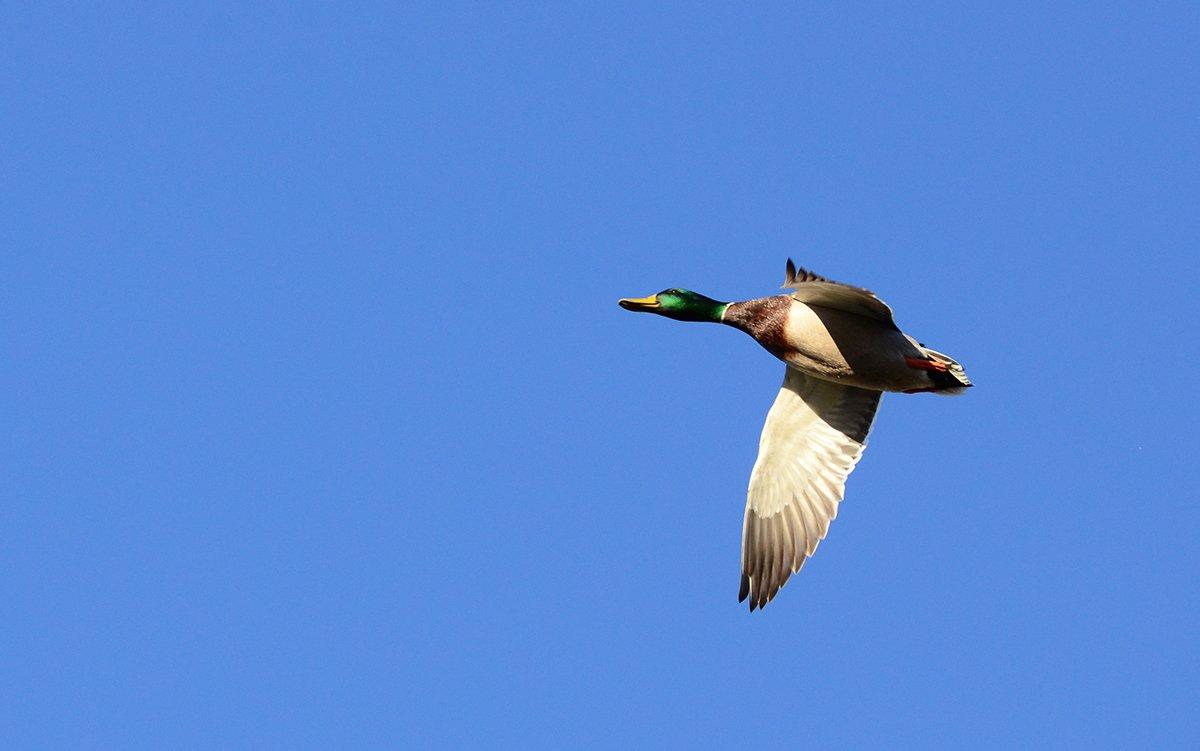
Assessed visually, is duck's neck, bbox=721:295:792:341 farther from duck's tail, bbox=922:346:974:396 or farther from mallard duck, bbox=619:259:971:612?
duck's tail, bbox=922:346:974:396

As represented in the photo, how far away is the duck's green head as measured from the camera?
11.0m

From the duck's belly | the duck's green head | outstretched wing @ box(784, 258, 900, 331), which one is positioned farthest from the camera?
the duck's green head

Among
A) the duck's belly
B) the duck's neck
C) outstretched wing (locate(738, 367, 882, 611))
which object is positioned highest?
the duck's neck

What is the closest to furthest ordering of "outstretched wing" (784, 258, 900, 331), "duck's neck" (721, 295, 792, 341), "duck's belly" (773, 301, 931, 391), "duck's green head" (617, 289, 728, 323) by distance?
1. "outstretched wing" (784, 258, 900, 331)
2. "duck's belly" (773, 301, 931, 391)
3. "duck's neck" (721, 295, 792, 341)
4. "duck's green head" (617, 289, 728, 323)

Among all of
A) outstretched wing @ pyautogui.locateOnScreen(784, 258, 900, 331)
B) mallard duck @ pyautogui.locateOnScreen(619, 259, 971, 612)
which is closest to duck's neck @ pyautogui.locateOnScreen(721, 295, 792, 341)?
mallard duck @ pyautogui.locateOnScreen(619, 259, 971, 612)

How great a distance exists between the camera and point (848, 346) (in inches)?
403

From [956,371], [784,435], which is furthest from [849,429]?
[956,371]

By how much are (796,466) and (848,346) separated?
1440mm

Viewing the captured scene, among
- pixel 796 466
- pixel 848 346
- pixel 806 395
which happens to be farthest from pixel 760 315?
pixel 796 466

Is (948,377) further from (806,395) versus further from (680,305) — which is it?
(680,305)

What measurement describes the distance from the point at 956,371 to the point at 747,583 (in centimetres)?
230

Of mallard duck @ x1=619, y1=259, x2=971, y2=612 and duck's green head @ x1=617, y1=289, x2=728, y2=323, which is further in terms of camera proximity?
duck's green head @ x1=617, y1=289, x2=728, y2=323

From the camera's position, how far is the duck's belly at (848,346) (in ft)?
33.4

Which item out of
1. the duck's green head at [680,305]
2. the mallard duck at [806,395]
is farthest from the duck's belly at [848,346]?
the duck's green head at [680,305]
